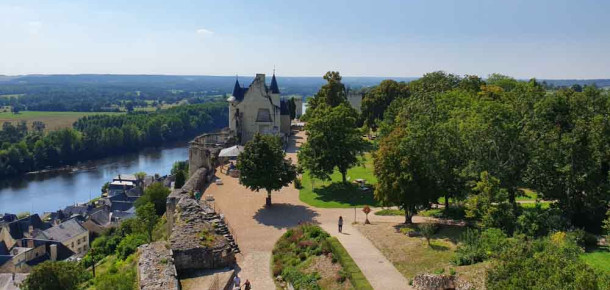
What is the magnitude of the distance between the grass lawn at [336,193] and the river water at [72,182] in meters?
46.1

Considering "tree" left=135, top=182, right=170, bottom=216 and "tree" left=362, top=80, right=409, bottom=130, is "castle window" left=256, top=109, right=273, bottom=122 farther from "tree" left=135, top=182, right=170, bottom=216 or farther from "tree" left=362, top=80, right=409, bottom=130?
"tree" left=135, top=182, right=170, bottom=216

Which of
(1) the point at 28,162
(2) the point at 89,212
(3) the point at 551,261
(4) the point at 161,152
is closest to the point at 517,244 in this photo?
(3) the point at 551,261

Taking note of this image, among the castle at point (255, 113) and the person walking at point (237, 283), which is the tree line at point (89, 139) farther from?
the person walking at point (237, 283)

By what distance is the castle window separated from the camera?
5378cm

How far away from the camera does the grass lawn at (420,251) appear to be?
17044 mm

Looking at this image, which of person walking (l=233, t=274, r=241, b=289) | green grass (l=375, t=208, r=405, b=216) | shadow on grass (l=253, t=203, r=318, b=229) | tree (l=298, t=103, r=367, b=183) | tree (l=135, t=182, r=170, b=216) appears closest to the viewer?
person walking (l=233, t=274, r=241, b=289)

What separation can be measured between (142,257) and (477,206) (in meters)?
13.6

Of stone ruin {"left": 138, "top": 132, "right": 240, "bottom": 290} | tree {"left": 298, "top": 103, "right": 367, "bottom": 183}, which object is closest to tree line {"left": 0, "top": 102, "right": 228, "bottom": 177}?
tree {"left": 298, "top": 103, "right": 367, "bottom": 183}

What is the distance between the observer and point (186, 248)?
19609 millimetres

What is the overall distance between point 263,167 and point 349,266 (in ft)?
36.1

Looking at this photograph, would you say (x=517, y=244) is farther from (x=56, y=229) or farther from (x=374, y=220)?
(x=56, y=229)

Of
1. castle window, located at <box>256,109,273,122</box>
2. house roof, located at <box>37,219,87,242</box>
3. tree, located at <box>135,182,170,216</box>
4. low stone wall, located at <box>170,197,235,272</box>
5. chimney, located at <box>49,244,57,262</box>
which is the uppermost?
castle window, located at <box>256,109,273,122</box>

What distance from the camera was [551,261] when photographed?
1336 centimetres

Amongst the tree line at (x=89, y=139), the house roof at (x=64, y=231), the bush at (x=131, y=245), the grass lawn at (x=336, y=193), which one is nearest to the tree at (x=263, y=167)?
the grass lawn at (x=336, y=193)
